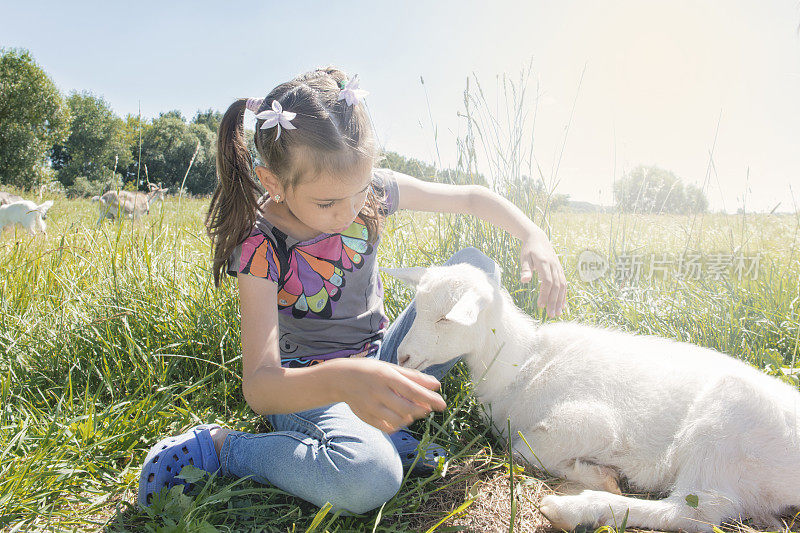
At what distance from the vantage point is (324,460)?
161cm

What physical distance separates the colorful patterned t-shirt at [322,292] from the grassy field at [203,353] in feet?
1.54

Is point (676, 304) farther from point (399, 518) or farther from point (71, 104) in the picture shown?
point (71, 104)

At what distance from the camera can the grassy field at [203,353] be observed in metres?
1.61

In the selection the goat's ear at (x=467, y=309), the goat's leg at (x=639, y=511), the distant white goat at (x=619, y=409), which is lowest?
the goat's leg at (x=639, y=511)

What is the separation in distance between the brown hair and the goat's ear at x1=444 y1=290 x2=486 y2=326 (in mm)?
644

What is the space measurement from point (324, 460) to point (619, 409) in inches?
44.9

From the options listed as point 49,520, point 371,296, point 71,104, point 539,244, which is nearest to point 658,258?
point 539,244

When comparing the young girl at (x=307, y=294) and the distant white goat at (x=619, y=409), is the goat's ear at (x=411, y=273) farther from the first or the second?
the young girl at (x=307, y=294)

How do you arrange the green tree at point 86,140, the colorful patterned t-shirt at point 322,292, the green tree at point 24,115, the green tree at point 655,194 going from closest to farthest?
the colorful patterned t-shirt at point 322,292, the green tree at point 655,194, the green tree at point 24,115, the green tree at point 86,140

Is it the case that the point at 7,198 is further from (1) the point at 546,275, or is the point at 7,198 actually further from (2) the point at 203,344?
(1) the point at 546,275

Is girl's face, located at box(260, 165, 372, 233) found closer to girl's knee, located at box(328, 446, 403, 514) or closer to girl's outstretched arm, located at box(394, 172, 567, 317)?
girl's outstretched arm, located at box(394, 172, 567, 317)

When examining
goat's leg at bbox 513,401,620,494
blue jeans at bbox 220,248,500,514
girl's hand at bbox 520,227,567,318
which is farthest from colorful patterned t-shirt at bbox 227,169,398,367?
goat's leg at bbox 513,401,620,494

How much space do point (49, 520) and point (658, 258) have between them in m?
3.77

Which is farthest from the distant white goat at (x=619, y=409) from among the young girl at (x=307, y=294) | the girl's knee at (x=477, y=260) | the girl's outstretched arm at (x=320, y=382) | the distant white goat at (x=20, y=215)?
the distant white goat at (x=20, y=215)
